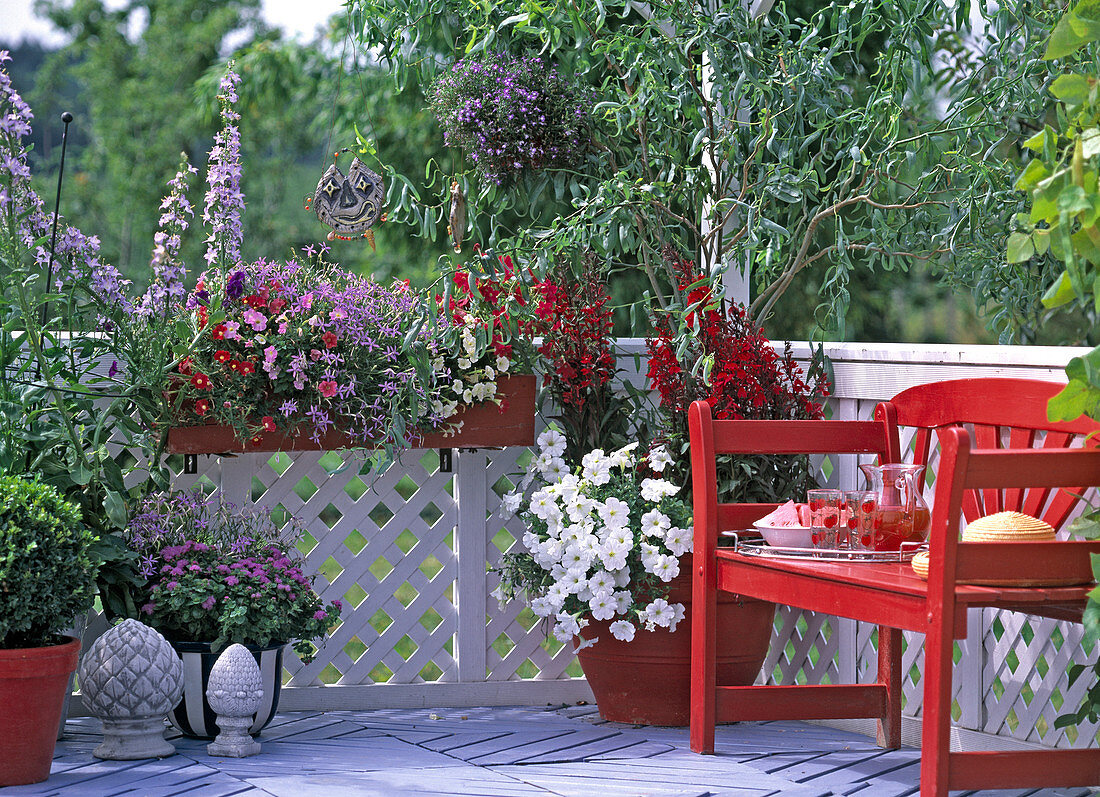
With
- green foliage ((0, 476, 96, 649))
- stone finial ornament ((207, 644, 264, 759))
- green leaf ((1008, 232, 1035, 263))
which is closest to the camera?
green leaf ((1008, 232, 1035, 263))

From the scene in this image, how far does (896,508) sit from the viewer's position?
7.65 feet

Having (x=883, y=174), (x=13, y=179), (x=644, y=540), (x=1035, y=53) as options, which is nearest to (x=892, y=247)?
A: (x=883, y=174)

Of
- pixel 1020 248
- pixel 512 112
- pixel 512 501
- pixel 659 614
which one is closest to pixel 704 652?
pixel 659 614

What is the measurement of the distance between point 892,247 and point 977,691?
110cm

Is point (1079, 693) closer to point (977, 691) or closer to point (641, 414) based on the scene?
point (977, 691)

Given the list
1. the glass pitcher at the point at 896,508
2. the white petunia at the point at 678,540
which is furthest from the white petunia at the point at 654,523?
the glass pitcher at the point at 896,508

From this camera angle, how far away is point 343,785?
2.31m

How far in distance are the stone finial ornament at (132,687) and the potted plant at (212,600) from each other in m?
0.09

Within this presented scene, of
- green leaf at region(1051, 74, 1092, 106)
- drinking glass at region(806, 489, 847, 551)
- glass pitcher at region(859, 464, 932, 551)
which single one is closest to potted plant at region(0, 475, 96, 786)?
drinking glass at region(806, 489, 847, 551)

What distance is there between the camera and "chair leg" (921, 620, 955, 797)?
1.93 meters

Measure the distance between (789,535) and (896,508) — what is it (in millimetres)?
243

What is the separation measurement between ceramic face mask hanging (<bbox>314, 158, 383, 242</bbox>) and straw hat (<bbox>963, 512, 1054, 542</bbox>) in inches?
67.3

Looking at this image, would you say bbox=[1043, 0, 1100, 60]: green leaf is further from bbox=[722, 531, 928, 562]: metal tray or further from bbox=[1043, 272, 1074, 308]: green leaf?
bbox=[722, 531, 928, 562]: metal tray

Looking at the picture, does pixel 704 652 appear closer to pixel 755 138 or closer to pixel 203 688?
pixel 203 688
